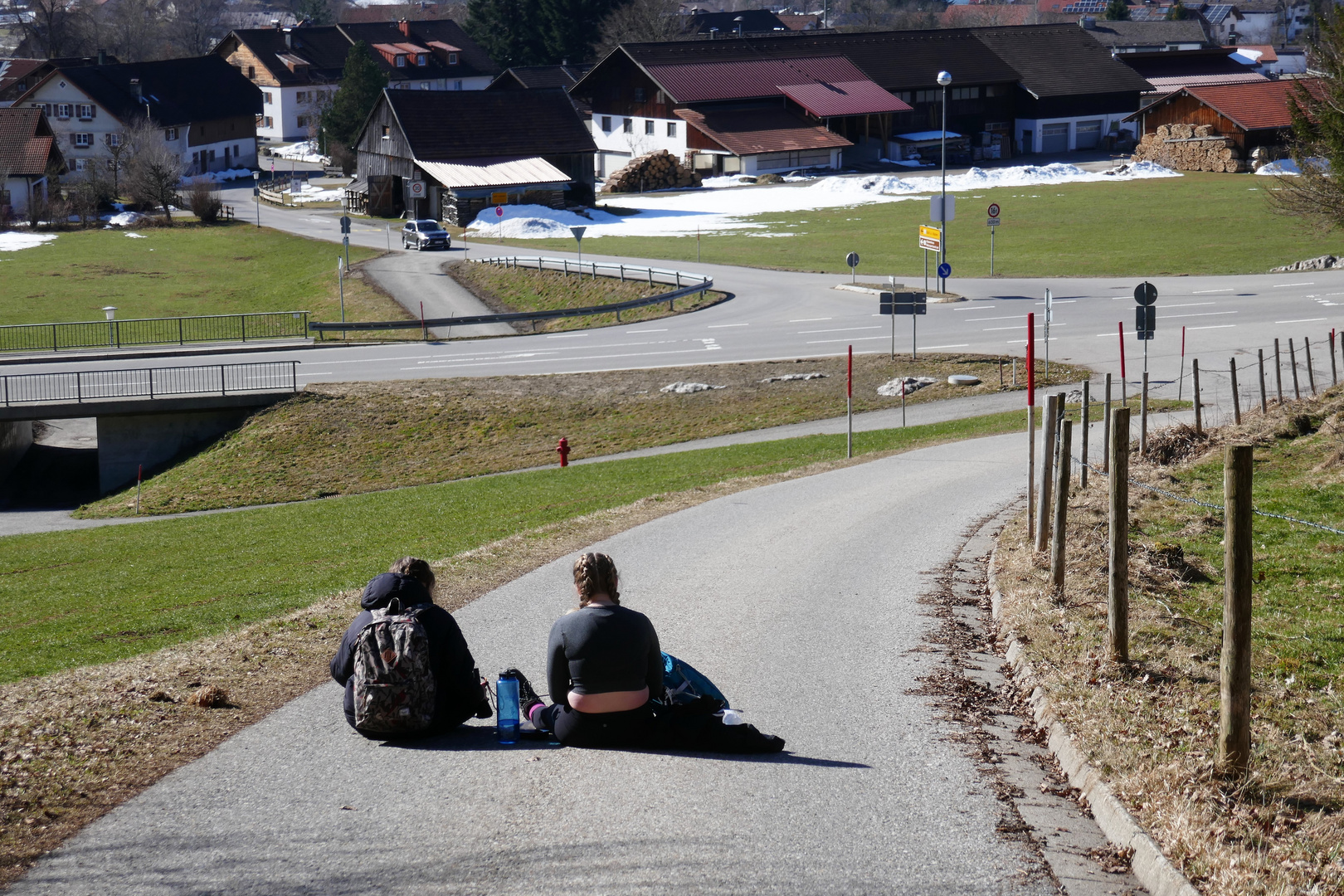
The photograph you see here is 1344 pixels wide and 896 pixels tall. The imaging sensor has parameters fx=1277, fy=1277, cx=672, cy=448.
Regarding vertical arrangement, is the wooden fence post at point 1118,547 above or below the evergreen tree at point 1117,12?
below

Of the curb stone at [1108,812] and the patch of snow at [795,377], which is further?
the patch of snow at [795,377]

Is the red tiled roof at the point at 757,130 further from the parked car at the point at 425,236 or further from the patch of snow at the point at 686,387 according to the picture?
the patch of snow at the point at 686,387

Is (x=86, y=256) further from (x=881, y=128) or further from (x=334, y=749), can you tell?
(x=334, y=749)

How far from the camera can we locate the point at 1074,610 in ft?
33.8

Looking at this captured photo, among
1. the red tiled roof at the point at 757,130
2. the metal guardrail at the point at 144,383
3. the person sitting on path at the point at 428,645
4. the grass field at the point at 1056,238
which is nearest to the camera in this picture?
the person sitting on path at the point at 428,645

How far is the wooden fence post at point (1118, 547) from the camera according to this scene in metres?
8.67

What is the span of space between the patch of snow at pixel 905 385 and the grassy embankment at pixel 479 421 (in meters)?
0.23

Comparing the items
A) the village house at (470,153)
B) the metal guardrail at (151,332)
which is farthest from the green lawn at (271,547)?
the village house at (470,153)

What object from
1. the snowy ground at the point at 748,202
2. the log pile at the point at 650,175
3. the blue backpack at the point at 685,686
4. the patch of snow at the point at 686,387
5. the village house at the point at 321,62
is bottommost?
the blue backpack at the point at 685,686

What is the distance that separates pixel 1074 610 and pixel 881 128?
3411 inches

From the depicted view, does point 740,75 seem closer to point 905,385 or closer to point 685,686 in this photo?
point 905,385

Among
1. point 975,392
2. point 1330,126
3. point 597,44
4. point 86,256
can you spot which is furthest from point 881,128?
point 1330,126

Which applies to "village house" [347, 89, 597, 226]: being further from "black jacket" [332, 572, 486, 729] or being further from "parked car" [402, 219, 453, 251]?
"black jacket" [332, 572, 486, 729]

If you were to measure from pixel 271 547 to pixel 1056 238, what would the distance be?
46485 millimetres
